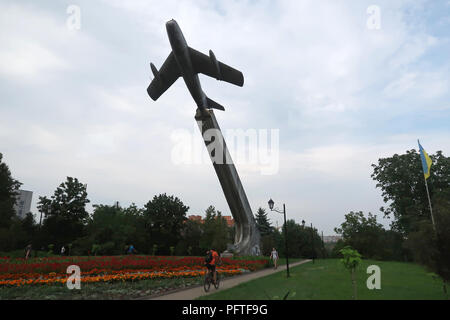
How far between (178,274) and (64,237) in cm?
3604

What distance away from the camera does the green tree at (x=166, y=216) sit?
4678 centimetres

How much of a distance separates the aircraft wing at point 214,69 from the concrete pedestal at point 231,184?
388 centimetres

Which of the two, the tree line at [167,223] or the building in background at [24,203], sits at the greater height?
the building in background at [24,203]

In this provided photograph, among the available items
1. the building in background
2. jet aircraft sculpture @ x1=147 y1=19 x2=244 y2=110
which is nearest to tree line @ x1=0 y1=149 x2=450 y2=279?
jet aircraft sculpture @ x1=147 y1=19 x2=244 y2=110

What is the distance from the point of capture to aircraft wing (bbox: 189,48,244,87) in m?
19.3

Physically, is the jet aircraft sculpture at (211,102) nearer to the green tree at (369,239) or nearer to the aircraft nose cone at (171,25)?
the aircraft nose cone at (171,25)

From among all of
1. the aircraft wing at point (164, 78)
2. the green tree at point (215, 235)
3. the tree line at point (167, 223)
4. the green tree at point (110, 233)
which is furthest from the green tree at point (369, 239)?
the aircraft wing at point (164, 78)

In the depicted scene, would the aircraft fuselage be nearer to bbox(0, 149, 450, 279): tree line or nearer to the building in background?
bbox(0, 149, 450, 279): tree line

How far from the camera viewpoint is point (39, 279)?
11.6 m

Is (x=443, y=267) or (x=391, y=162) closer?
(x=443, y=267)

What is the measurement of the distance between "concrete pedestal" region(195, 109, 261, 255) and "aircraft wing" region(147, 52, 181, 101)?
3.47 metres

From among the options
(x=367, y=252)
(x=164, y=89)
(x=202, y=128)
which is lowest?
(x=367, y=252)
